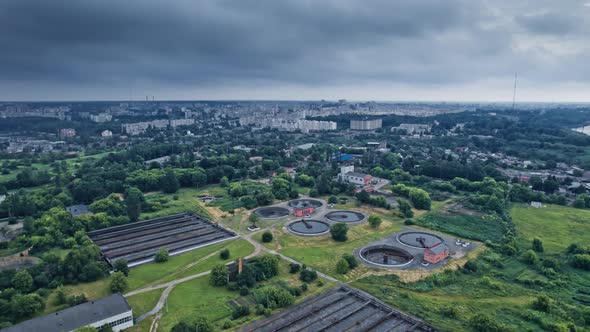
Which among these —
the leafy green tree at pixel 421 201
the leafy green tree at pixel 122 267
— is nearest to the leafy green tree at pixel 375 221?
the leafy green tree at pixel 421 201

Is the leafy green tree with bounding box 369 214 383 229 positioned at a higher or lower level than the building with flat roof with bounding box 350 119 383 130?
lower

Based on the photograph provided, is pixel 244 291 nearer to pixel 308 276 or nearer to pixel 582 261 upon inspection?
pixel 308 276

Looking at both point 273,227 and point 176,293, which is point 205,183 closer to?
point 273,227

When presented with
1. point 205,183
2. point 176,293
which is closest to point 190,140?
point 205,183

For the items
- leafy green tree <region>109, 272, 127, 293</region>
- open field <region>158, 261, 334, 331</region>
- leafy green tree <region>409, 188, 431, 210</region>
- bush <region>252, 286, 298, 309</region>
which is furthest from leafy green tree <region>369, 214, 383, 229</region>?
leafy green tree <region>109, 272, 127, 293</region>

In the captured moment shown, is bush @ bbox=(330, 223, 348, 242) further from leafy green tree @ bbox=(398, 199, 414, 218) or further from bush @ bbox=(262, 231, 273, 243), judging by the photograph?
leafy green tree @ bbox=(398, 199, 414, 218)

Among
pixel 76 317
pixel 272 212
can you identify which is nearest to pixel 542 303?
pixel 272 212
